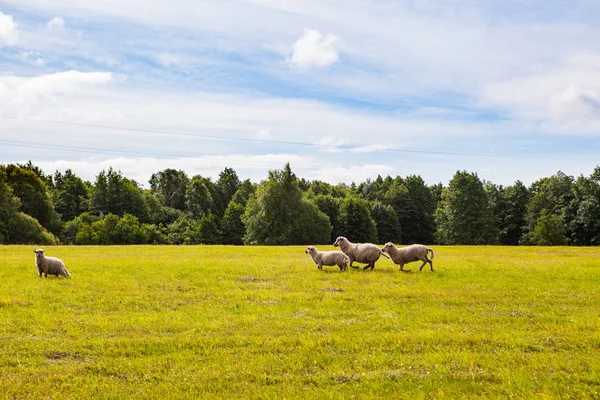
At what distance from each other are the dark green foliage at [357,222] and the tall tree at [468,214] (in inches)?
636

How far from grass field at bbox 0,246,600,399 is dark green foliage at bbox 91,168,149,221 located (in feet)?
311

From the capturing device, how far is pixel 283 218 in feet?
309

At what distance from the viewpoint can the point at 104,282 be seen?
71.1 ft

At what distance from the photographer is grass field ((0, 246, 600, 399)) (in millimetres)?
9305

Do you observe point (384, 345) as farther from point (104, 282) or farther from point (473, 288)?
point (104, 282)

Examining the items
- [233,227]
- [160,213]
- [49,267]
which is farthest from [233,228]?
[49,267]

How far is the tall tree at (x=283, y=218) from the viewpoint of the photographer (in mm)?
92125

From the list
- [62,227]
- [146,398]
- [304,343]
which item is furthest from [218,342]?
[62,227]

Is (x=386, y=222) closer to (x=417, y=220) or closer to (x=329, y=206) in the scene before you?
(x=417, y=220)

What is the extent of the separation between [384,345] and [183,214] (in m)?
123

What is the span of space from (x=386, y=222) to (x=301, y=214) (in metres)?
28.5

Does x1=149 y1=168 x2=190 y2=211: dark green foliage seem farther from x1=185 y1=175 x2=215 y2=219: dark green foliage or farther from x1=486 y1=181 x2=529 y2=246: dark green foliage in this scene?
x1=486 y1=181 x2=529 y2=246: dark green foliage

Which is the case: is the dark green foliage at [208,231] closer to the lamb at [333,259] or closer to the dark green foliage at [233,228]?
the dark green foliage at [233,228]

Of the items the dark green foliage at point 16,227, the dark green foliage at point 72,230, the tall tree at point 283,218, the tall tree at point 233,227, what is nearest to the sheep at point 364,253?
the dark green foliage at point 16,227
